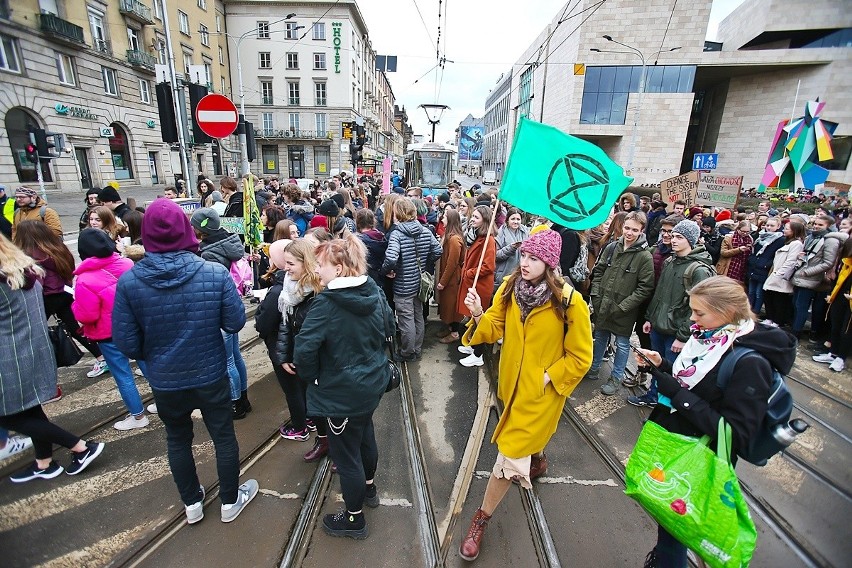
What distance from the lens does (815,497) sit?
3.24 m

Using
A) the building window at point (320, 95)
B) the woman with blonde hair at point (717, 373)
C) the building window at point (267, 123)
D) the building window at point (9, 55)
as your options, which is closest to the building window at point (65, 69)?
the building window at point (9, 55)

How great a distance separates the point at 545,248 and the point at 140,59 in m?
38.5

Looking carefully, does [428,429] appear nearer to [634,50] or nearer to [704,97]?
[634,50]

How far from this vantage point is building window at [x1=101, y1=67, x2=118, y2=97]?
2706 cm

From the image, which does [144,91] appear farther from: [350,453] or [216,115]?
[350,453]

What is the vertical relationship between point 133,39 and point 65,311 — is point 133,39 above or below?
above

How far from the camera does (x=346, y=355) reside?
2402mm

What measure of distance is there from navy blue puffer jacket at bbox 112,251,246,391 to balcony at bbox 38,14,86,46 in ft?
103

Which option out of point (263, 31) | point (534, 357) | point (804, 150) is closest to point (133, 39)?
point (263, 31)

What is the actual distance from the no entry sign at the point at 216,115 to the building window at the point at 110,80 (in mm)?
29755

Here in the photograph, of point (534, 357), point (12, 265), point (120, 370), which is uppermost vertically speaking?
point (12, 265)

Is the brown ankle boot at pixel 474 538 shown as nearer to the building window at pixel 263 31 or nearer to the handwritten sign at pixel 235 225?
the handwritten sign at pixel 235 225

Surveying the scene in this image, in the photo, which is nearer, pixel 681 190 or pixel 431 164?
pixel 681 190

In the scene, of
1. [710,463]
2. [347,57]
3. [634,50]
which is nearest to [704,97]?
[634,50]
